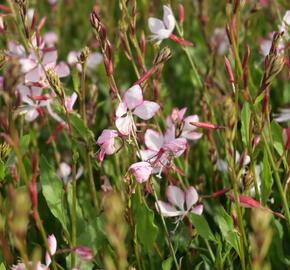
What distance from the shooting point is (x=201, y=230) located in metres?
1.18

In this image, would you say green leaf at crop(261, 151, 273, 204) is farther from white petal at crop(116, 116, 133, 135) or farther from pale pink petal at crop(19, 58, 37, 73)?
pale pink petal at crop(19, 58, 37, 73)

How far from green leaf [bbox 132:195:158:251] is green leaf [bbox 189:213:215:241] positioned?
0.10 m

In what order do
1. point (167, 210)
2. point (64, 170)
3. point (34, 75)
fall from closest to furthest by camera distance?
point (167, 210) < point (34, 75) < point (64, 170)

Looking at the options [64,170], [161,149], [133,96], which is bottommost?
[64,170]

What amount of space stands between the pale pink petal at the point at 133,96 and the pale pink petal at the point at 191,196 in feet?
0.88

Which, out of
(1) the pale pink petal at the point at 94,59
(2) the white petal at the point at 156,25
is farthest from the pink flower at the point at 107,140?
(1) the pale pink petal at the point at 94,59

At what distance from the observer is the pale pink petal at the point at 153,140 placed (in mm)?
1194

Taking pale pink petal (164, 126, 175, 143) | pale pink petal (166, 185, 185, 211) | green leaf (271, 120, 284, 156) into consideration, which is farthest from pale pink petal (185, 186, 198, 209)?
green leaf (271, 120, 284, 156)

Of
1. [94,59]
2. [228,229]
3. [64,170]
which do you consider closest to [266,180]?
[228,229]

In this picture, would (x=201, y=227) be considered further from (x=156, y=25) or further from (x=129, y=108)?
(x=156, y=25)

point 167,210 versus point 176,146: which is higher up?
point 176,146

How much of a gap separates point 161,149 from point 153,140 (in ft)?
0.41

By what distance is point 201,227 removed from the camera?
3.89ft

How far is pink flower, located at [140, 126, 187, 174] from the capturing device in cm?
108
